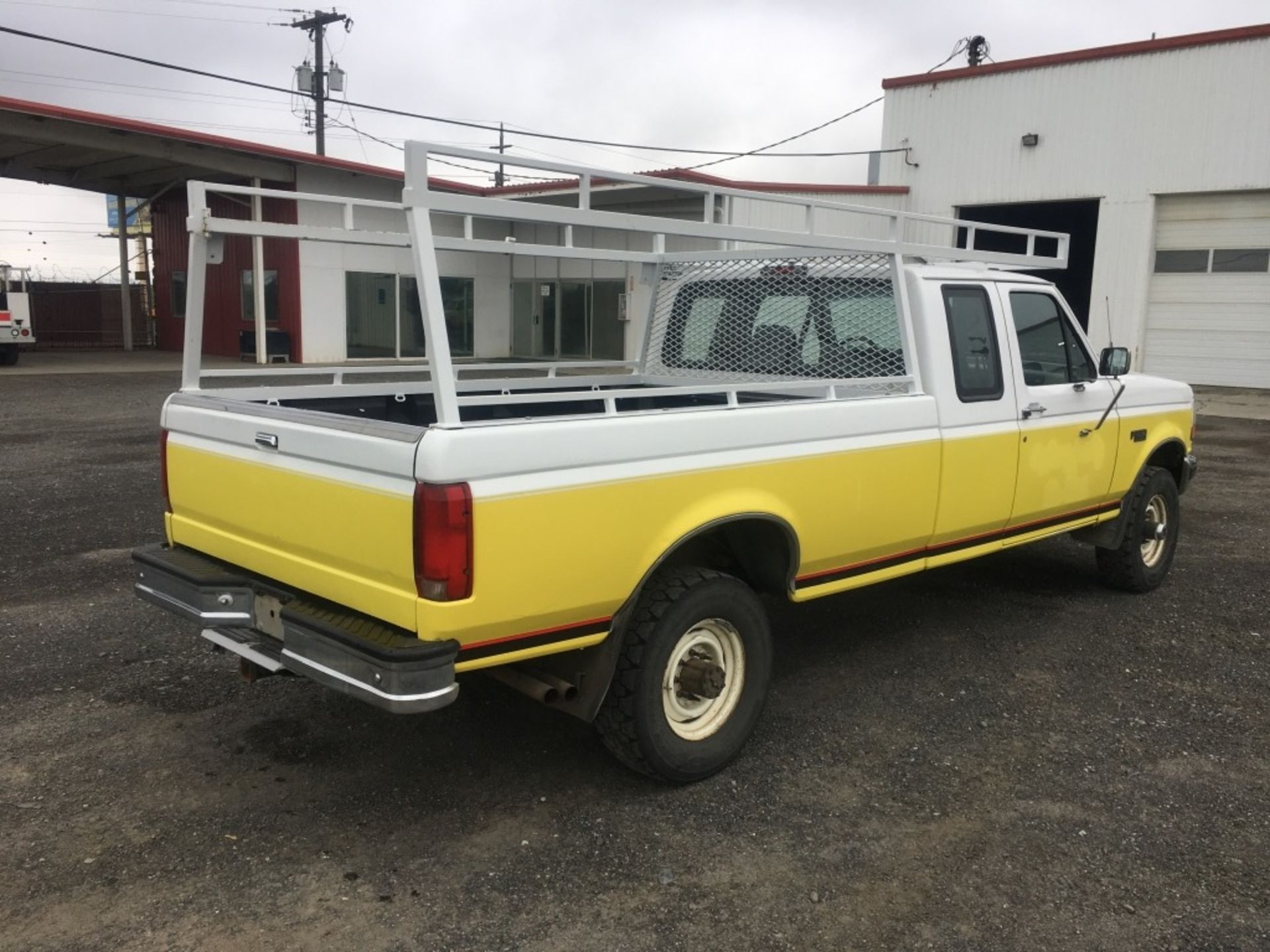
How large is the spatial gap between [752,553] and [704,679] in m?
0.61

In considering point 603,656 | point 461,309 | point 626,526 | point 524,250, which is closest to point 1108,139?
point 461,309

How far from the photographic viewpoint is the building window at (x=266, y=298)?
24312 mm

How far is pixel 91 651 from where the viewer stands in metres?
5.10

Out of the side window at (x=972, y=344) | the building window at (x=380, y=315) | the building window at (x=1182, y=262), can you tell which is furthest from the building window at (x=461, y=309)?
the side window at (x=972, y=344)

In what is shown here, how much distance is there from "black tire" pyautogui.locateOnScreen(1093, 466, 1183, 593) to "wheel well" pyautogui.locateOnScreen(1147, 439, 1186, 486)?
91mm

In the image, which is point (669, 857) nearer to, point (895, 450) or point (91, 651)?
point (895, 450)

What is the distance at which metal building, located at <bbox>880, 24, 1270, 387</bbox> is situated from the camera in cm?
1784

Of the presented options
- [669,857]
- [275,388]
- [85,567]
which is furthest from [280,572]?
[85,567]

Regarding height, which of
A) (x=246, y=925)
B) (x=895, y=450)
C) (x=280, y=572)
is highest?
(x=895, y=450)

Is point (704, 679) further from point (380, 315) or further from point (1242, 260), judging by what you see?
point (380, 315)

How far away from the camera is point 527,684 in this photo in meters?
3.64

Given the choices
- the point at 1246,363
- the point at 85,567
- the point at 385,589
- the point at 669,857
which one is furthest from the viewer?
the point at 1246,363

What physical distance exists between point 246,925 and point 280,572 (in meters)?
1.13

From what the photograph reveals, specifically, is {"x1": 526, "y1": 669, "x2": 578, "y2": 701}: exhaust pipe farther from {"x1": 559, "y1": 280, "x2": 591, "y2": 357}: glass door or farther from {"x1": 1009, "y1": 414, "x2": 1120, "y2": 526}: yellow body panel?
{"x1": 559, "y1": 280, "x2": 591, "y2": 357}: glass door
